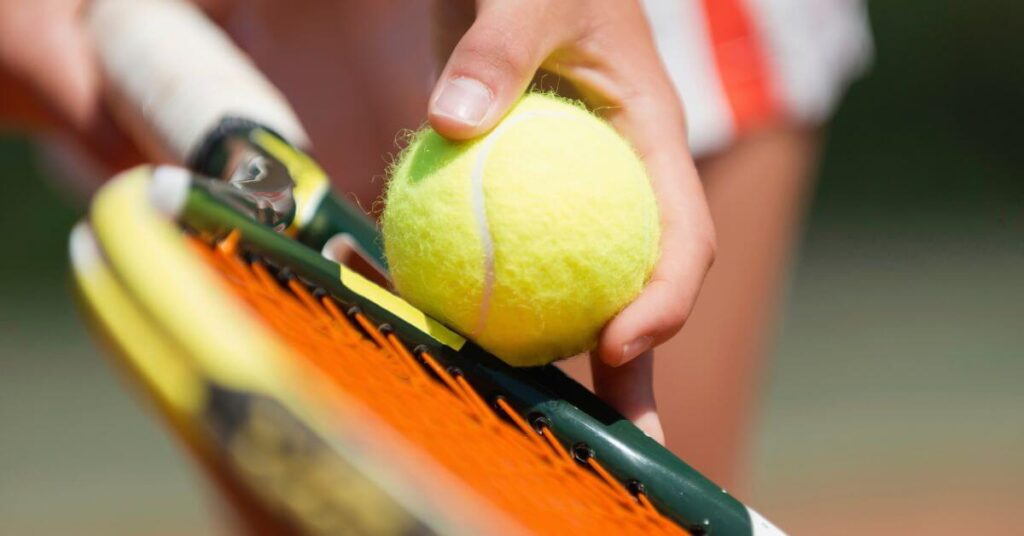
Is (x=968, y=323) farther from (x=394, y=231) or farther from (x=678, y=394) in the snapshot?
(x=394, y=231)

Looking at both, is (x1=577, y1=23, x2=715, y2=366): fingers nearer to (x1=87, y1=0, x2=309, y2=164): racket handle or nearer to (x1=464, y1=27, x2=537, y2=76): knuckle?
(x1=464, y1=27, x2=537, y2=76): knuckle

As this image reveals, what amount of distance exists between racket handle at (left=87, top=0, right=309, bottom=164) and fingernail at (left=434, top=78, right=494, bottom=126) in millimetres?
308

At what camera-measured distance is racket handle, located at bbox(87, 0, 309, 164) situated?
1227mm

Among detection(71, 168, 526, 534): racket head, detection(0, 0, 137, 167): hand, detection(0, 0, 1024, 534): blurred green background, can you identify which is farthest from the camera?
detection(0, 0, 1024, 534): blurred green background

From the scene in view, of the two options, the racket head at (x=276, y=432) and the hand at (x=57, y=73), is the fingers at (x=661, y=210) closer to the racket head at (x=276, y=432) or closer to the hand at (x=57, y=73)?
the racket head at (x=276, y=432)

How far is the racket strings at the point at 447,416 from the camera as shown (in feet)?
2.65

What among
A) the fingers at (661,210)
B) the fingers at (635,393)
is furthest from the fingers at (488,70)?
the fingers at (635,393)

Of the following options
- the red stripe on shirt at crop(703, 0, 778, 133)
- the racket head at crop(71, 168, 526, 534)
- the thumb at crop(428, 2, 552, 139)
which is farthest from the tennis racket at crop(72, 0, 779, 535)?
the red stripe on shirt at crop(703, 0, 778, 133)

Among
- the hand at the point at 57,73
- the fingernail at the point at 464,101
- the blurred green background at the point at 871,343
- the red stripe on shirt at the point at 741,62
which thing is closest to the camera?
the fingernail at the point at 464,101

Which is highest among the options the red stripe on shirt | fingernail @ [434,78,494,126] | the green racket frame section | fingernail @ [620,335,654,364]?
the red stripe on shirt

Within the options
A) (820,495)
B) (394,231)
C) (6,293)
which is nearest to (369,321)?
(394,231)

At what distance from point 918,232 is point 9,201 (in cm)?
371

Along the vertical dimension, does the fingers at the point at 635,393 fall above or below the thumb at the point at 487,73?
below

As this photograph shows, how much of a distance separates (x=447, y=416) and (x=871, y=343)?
3.56 m
